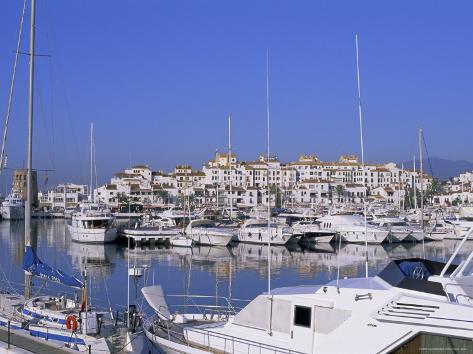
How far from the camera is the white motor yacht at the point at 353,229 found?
60.0m

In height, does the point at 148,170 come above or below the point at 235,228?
above

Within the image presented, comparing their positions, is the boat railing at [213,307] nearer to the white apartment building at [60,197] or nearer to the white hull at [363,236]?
the white hull at [363,236]

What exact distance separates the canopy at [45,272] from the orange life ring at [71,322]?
3.53m

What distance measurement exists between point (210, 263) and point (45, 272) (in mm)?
25478

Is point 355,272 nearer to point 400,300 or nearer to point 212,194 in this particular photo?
point 400,300

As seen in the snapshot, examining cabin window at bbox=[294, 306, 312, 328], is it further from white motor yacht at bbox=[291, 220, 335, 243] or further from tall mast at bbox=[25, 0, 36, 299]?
white motor yacht at bbox=[291, 220, 335, 243]

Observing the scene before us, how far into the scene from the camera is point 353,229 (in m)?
61.8

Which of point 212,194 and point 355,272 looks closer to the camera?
point 355,272

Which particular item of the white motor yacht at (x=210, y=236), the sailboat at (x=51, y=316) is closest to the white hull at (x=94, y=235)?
the white motor yacht at (x=210, y=236)

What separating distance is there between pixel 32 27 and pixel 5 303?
9307 millimetres

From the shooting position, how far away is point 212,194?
13388 centimetres

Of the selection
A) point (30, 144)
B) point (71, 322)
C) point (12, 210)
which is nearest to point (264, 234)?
point (30, 144)

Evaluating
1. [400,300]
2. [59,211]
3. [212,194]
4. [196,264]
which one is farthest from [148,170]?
[400,300]

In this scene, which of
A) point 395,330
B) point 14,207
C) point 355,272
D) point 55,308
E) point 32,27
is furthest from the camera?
point 14,207
